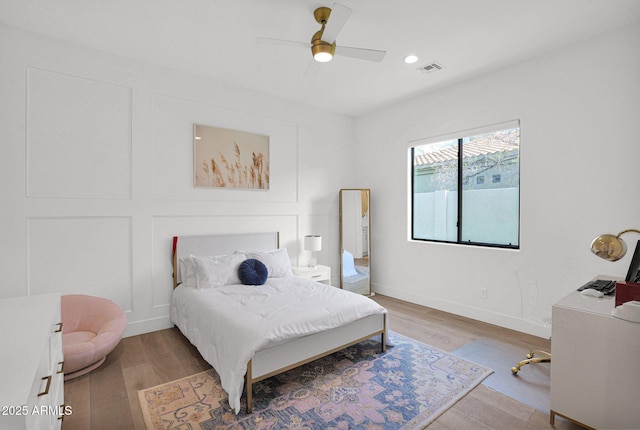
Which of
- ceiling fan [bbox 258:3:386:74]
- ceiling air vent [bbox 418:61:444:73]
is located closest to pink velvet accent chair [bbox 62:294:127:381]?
ceiling fan [bbox 258:3:386:74]

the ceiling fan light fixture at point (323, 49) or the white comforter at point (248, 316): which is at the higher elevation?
the ceiling fan light fixture at point (323, 49)

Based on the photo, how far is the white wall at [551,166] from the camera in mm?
2762

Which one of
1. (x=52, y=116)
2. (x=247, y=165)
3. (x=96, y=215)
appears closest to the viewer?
(x=52, y=116)

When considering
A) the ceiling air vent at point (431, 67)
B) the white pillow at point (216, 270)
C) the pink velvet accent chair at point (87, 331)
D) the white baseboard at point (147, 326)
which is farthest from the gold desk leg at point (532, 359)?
the white baseboard at point (147, 326)

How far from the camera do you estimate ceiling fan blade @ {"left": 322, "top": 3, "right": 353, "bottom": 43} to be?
80.7 inches

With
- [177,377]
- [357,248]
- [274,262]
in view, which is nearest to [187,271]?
[274,262]

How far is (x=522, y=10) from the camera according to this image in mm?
2449

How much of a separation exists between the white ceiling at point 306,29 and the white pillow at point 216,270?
2092 mm

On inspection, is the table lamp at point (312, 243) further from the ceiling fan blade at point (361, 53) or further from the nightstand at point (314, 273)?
the ceiling fan blade at point (361, 53)

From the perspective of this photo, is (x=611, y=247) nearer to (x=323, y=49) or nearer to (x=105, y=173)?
(x=323, y=49)

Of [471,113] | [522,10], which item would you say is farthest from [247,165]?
[522,10]

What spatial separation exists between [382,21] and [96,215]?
3.15 meters

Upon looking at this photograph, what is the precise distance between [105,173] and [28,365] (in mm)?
2470

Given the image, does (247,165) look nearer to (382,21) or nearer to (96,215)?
(96,215)
